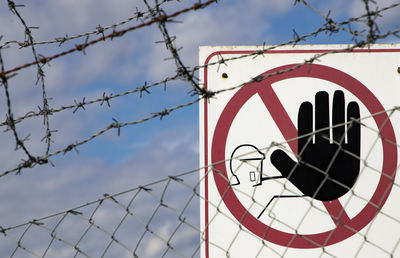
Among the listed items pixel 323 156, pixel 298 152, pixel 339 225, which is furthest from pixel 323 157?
pixel 339 225

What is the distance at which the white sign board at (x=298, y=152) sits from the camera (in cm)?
318

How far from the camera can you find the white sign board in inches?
125

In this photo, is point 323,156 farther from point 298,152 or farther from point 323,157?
point 298,152

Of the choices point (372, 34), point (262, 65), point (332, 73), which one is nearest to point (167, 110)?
point (372, 34)

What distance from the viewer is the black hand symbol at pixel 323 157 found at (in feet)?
10.5

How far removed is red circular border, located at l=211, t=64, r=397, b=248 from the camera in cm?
317

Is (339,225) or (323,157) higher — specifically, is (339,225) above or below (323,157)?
below

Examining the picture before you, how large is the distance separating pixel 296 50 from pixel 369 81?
422mm

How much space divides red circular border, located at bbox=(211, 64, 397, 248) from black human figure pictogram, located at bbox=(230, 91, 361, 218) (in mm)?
80

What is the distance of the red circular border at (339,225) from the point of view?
3174mm

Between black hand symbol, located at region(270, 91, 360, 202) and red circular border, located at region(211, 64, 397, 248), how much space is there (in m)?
0.09

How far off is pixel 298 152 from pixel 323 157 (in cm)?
13

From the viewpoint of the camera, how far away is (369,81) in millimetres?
3359

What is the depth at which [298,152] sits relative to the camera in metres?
3.25
